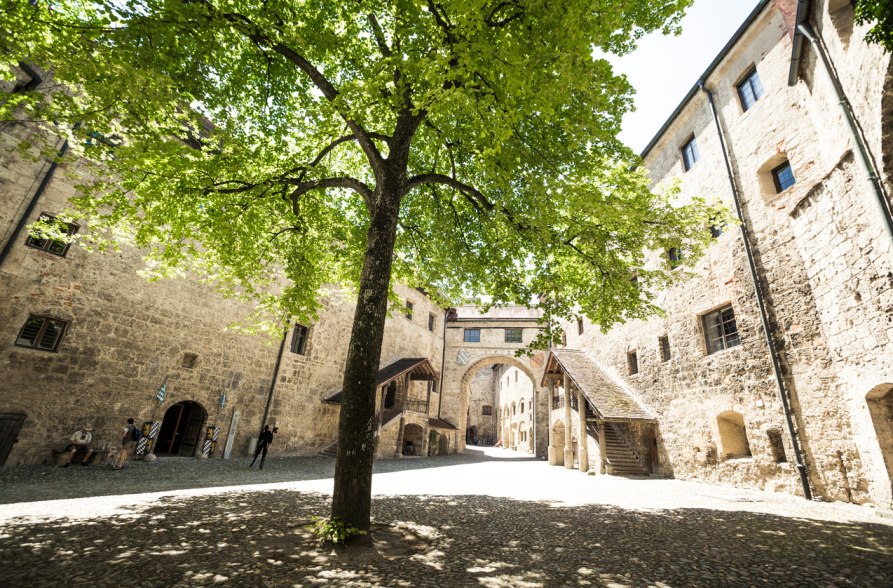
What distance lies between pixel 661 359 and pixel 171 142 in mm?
15306

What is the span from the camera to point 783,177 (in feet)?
32.7

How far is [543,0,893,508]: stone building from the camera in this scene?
6.54 meters

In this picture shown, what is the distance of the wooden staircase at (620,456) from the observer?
13.7m

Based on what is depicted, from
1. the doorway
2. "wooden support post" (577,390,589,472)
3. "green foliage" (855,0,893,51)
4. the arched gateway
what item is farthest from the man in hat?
the arched gateway

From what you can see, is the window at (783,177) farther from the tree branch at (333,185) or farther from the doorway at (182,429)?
the doorway at (182,429)

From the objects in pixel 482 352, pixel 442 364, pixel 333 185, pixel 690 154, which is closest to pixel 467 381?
pixel 442 364

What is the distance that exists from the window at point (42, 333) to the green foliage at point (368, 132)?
4183mm

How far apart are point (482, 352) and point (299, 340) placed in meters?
14.3

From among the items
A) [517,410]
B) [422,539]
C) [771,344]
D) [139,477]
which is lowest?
[139,477]

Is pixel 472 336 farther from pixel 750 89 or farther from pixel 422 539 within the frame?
pixel 422 539

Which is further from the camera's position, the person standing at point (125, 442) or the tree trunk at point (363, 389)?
the person standing at point (125, 442)

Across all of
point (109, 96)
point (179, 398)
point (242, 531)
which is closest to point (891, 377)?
point (242, 531)

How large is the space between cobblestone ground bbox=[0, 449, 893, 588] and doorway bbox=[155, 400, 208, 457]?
472 centimetres

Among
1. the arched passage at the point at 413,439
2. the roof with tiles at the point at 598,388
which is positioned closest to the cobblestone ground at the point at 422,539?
the roof with tiles at the point at 598,388
